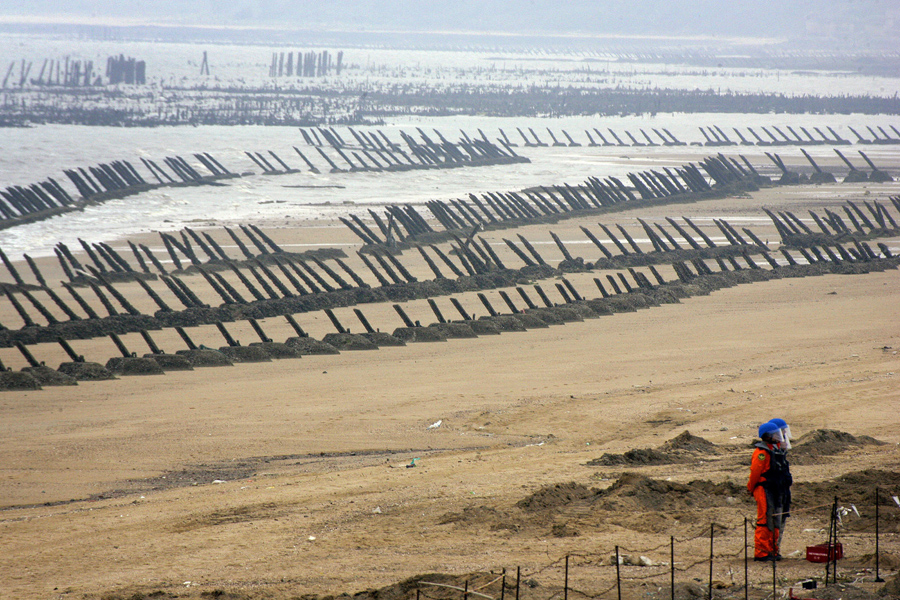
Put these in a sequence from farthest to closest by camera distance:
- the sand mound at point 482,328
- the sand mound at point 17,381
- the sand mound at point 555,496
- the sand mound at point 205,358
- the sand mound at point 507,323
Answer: the sand mound at point 507,323, the sand mound at point 482,328, the sand mound at point 205,358, the sand mound at point 17,381, the sand mound at point 555,496

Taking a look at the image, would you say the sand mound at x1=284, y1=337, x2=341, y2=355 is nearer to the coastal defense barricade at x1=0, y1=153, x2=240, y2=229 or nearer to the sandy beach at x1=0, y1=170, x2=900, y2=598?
the sandy beach at x1=0, y1=170, x2=900, y2=598

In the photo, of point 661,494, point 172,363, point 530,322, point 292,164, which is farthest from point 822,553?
point 292,164

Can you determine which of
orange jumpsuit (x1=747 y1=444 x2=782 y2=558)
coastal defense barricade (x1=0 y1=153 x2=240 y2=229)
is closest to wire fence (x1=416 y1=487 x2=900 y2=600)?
orange jumpsuit (x1=747 y1=444 x2=782 y2=558)

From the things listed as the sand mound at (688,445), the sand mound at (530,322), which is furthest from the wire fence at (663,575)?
the sand mound at (530,322)

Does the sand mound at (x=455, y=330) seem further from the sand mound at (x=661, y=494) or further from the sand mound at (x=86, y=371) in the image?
the sand mound at (x=661, y=494)

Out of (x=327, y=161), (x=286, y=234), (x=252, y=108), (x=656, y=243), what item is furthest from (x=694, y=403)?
(x=252, y=108)

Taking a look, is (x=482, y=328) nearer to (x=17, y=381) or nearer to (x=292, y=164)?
(x=17, y=381)
